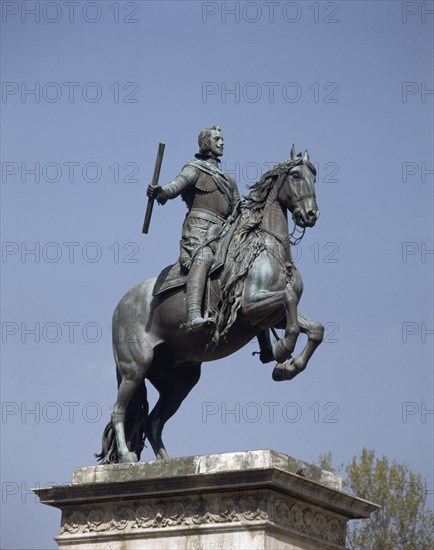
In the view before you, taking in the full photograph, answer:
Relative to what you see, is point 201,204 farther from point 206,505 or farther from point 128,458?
point 206,505

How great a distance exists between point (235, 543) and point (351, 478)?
23.5 metres

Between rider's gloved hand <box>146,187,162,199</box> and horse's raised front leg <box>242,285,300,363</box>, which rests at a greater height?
rider's gloved hand <box>146,187,162,199</box>

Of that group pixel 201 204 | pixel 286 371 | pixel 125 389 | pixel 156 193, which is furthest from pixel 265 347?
pixel 156 193

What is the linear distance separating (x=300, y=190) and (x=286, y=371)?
208 cm

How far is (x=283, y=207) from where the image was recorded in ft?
57.8

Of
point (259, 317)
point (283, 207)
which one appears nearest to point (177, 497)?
point (259, 317)

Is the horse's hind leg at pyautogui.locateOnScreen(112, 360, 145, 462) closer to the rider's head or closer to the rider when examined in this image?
the rider

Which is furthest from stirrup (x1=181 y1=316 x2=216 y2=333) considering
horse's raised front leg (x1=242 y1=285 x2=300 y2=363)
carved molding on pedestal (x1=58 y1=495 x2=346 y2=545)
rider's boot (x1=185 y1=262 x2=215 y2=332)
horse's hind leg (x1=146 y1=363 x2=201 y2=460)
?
carved molding on pedestal (x1=58 y1=495 x2=346 y2=545)

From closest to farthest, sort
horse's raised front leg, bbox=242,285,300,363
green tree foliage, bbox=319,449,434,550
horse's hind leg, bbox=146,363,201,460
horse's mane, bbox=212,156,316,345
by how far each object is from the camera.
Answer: horse's raised front leg, bbox=242,285,300,363 → horse's mane, bbox=212,156,316,345 → horse's hind leg, bbox=146,363,201,460 → green tree foliage, bbox=319,449,434,550

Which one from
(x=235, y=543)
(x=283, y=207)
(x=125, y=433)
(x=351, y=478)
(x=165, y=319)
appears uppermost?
(x=351, y=478)

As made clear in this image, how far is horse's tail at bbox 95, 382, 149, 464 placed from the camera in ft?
58.2

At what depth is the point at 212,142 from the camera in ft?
60.4

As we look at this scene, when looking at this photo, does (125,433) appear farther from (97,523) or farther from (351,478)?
(351,478)

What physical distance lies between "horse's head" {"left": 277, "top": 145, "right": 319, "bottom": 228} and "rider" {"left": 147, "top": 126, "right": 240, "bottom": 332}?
89 cm
